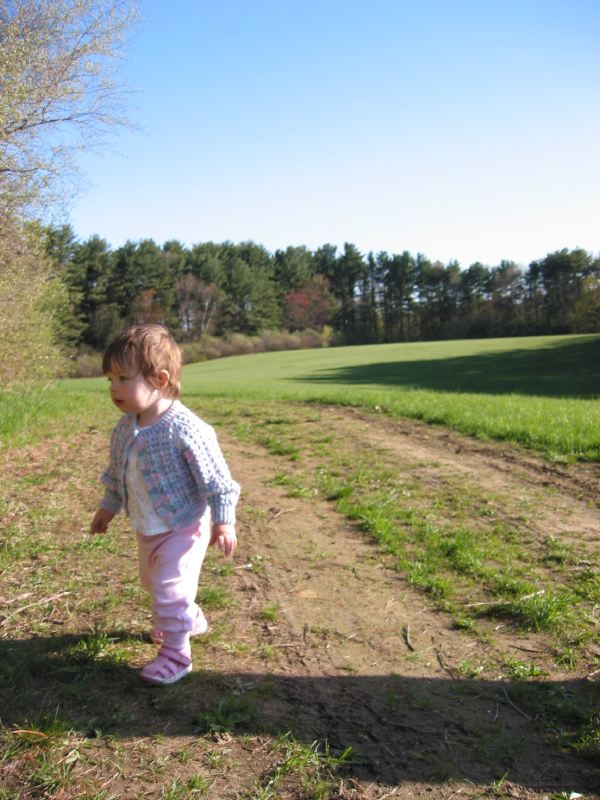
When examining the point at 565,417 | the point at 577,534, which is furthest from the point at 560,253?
the point at 577,534

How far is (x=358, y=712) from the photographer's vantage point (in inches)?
116

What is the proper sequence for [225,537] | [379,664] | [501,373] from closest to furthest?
[225,537], [379,664], [501,373]

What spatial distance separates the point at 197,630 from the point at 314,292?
79.2 meters

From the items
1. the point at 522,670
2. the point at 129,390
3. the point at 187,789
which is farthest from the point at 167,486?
the point at 522,670

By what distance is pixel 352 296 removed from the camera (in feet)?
282

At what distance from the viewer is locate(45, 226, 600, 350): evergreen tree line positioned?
5838 cm

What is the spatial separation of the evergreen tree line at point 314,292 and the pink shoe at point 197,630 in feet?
138

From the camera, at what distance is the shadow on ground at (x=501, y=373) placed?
22766 millimetres

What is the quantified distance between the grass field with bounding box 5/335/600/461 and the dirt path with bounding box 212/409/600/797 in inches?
127

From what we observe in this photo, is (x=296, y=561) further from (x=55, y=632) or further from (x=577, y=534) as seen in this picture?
(x=577, y=534)

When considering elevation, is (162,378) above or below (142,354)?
below

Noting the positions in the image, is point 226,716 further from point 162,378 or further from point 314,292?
point 314,292

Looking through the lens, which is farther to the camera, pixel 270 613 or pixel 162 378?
pixel 270 613

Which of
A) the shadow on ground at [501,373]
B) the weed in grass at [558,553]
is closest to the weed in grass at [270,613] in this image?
the weed in grass at [558,553]
